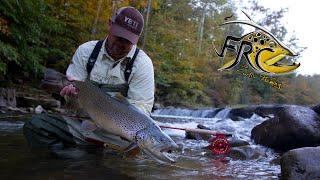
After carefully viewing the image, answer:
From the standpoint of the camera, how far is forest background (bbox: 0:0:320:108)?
12836mm

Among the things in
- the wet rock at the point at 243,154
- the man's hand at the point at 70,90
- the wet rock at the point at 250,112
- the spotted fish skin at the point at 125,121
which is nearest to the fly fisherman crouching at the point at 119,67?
the man's hand at the point at 70,90

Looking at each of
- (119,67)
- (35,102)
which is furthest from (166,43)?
(119,67)

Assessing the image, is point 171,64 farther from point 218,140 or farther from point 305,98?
point 218,140

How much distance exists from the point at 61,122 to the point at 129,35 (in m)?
1.35

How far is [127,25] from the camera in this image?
11.5ft

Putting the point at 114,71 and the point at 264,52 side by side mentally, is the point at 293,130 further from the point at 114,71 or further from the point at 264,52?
the point at 264,52

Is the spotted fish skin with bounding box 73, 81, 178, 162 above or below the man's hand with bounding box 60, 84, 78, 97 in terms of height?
below

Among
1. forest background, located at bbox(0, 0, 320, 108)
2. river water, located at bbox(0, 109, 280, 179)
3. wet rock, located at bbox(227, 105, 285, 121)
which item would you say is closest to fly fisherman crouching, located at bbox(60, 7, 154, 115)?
river water, located at bbox(0, 109, 280, 179)

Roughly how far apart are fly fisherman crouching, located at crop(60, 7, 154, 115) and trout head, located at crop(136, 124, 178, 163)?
0.89m

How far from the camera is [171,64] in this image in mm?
29391

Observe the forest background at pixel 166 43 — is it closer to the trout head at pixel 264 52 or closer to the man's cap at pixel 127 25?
the trout head at pixel 264 52

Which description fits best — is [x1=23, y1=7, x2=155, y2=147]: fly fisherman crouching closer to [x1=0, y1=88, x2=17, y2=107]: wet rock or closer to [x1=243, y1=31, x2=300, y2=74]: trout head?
[x1=0, y1=88, x2=17, y2=107]: wet rock

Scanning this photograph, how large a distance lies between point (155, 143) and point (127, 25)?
1.31 meters

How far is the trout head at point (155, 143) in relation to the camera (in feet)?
8.74
